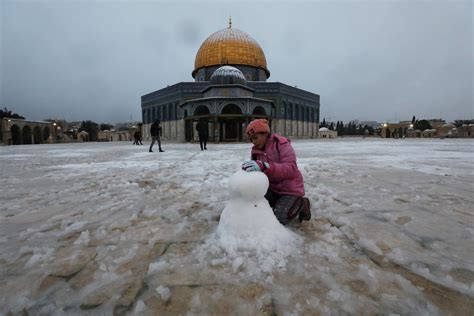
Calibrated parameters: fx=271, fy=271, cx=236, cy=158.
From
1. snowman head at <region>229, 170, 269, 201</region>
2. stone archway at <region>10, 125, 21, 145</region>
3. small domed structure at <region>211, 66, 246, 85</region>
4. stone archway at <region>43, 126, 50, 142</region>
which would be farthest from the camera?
stone archway at <region>43, 126, 50, 142</region>

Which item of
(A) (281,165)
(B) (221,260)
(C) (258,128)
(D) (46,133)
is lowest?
(B) (221,260)

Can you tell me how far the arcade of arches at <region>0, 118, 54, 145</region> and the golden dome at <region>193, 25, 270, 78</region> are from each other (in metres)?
24.9

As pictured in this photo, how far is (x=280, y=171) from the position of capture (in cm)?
244

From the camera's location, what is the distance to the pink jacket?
8.05 ft

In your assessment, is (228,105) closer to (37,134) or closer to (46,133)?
(37,134)

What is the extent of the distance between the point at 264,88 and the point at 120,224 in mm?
32613

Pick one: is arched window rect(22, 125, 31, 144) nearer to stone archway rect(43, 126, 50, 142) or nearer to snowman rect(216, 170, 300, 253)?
stone archway rect(43, 126, 50, 142)

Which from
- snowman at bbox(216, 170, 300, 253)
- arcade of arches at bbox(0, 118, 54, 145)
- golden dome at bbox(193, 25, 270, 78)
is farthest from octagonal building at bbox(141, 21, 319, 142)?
snowman at bbox(216, 170, 300, 253)

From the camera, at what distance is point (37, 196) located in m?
3.76

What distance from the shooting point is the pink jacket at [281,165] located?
246cm

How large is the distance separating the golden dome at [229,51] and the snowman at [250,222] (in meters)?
33.2

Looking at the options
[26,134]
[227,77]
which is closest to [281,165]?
[227,77]

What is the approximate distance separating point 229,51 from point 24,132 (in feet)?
103

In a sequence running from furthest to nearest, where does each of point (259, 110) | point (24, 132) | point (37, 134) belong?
point (37, 134)
point (24, 132)
point (259, 110)
